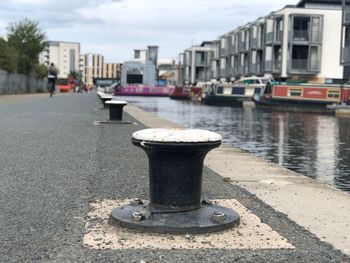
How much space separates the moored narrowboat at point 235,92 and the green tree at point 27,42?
61.3ft

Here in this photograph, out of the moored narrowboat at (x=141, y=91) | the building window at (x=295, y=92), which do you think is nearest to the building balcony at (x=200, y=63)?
the moored narrowboat at (x=141, y=91)

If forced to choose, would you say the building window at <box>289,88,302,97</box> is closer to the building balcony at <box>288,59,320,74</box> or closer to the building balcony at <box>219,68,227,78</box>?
the building balcony at <box>288,59,320,74</box>

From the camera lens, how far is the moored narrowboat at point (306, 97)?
39641mm

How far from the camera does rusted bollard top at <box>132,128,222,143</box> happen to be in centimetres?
461

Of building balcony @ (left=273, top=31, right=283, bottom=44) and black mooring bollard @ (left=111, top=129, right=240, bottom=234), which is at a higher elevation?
building balcony @ (left=273, top=31, right=283, bottom=44)

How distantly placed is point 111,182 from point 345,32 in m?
48.9

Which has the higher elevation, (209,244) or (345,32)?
(345,32)

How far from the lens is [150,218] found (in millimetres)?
4746

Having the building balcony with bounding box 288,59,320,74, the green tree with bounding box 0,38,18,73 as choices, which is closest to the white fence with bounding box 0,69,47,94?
the green tree with bounding box 0,38,18,73

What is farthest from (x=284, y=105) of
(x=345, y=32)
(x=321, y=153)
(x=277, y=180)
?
(x=277, y=180)

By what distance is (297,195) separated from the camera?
6.54m

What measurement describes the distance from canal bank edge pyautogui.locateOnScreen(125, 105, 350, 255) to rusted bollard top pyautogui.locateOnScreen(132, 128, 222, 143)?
1.29 m

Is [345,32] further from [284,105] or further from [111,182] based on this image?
[111,182]

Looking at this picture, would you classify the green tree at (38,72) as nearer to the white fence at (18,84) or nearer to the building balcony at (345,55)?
the white fence at (18,84)
